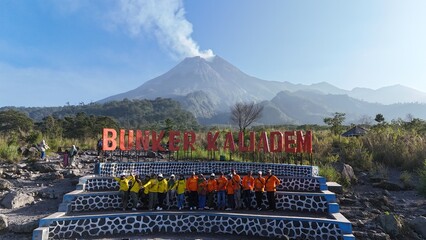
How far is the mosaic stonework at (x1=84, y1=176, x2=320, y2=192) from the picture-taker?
1307cm

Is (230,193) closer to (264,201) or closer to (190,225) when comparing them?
(264,201)

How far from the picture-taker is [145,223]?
11094 millimetres

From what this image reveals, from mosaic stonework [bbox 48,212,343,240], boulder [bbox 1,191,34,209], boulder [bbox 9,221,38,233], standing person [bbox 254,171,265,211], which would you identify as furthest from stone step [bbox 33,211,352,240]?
boulder [bbox 1,191,34,209]

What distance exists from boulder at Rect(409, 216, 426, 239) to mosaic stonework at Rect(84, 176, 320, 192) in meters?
3.19

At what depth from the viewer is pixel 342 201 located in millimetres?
12984

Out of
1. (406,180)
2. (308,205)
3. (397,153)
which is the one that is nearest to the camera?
(308,205)

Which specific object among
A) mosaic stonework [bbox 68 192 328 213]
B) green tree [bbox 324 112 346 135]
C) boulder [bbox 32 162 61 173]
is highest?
green tree [bbox 324 112 346 135]

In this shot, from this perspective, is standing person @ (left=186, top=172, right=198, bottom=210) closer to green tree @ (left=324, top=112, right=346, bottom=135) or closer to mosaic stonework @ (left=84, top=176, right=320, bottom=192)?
mosaic stonework @ (left=84, top=176, right=320, bottom=192)

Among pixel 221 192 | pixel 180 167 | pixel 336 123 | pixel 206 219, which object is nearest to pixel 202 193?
pixel 221 192

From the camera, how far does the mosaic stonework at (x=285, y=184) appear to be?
42.9 ft

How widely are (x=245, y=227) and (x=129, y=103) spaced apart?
122 metres

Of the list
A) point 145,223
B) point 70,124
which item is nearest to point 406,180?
point 145,223

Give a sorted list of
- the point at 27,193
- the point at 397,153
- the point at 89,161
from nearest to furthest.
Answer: the point at 27,193 → the point at 397,153 → the point at 89,161

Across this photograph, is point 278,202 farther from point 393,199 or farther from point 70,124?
point 70,124
